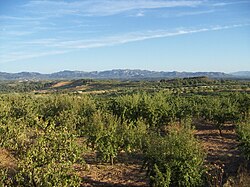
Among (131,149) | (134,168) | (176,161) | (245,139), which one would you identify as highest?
(245,139)

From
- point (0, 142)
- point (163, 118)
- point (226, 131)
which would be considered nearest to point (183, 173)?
point (0, 142)

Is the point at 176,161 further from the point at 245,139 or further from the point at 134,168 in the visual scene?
the point at 134,168

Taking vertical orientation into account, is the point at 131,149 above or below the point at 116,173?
above

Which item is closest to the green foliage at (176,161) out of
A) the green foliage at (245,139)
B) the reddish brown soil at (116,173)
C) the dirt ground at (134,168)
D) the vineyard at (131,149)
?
the vineyard at (131,149)

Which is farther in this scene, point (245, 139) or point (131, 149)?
point (131, 149)

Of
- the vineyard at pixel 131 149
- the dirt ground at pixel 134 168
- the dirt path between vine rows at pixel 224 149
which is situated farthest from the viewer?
the dirt path between vine rows at pixel 224 149

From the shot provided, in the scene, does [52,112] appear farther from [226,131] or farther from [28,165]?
[28,165]

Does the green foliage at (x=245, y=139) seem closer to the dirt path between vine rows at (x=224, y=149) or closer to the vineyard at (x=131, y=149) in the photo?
the vineyard at (x=131, y=149)

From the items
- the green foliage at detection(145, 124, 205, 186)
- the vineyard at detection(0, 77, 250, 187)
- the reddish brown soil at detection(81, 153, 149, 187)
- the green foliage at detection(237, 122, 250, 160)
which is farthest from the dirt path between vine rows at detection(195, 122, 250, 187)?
the reddish brown soil at detection(81, 153, 149, 187)

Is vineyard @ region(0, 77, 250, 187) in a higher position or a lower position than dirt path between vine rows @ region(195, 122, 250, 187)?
higher

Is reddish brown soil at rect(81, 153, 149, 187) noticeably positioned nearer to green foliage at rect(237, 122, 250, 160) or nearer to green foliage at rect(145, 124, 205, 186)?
green foliage at rect(145, 124, 205, 186)

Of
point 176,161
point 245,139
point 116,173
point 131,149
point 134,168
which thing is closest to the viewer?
point 176,161

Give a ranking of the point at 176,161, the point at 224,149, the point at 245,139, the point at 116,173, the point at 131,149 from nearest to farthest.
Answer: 1. the point at 176,161
2. the point at 245,139
3. the point at 116,173
4. the point at 131,149
5. the point at 224,149

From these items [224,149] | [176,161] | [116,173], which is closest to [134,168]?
[116,173]
